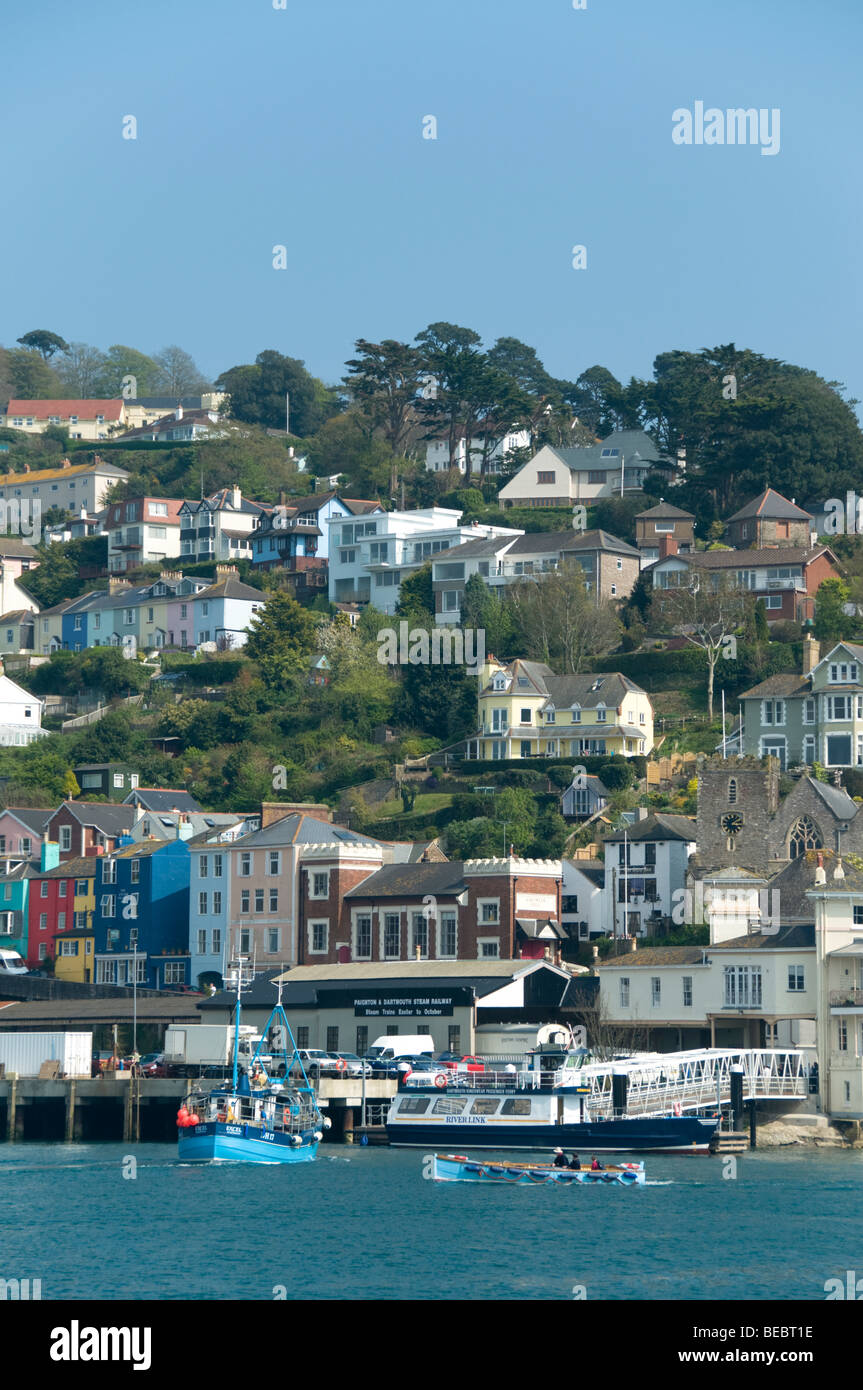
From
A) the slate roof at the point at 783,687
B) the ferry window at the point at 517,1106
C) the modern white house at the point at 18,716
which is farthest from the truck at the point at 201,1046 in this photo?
the modern white house at the point at 18,716

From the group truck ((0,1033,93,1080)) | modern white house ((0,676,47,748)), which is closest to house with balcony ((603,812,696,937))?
truck ((0,1033,93,1080))

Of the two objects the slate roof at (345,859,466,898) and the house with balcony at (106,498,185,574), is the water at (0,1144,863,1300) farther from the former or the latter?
the house with balcony at (106,498,185,574)

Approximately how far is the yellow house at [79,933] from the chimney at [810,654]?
39592 mm

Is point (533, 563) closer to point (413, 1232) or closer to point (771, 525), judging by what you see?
point (771, 525)

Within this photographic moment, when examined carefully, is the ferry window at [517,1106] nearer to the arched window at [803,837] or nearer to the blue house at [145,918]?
the arched window at [803,837]

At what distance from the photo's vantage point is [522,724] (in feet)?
396

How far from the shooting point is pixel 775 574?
129 meters

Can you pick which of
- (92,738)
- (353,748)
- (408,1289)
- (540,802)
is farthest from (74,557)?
(408,1289)

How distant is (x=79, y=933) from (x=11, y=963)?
3781 mm

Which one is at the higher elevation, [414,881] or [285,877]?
[414,881]

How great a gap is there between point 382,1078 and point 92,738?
5553 cm

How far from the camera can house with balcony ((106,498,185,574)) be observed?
16425cm

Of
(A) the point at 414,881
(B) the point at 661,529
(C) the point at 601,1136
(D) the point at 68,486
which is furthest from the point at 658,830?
(D) the point at 68,486
